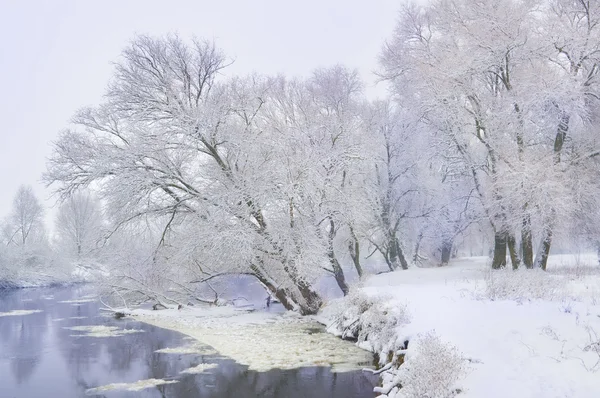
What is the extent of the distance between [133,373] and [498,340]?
8989mm

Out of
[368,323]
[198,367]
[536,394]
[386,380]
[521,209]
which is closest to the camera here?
[536,394]

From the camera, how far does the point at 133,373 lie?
496 inches

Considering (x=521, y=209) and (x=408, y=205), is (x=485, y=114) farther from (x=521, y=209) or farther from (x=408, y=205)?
(x=408, y=205)

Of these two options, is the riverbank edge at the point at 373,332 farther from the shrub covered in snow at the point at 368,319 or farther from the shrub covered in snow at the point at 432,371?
the shrub covered in snow at the point at 432,371

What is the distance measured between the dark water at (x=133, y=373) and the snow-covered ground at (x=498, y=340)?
1.79 m

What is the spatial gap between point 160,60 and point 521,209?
15616 mm

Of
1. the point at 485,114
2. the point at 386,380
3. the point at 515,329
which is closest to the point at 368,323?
the point at 386,380

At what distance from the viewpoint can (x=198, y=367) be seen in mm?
12961

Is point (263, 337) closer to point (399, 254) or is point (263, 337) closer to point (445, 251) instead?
point (399, 254)

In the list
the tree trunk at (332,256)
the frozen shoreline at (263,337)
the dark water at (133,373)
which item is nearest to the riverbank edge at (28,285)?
the frozen shoreline at (263,337)

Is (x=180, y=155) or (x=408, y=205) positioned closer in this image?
(x=180, y=155)

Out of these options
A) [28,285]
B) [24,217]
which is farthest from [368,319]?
[24,217]

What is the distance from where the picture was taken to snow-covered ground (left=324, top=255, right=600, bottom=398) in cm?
711

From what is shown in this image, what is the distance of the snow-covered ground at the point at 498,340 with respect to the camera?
711cm
